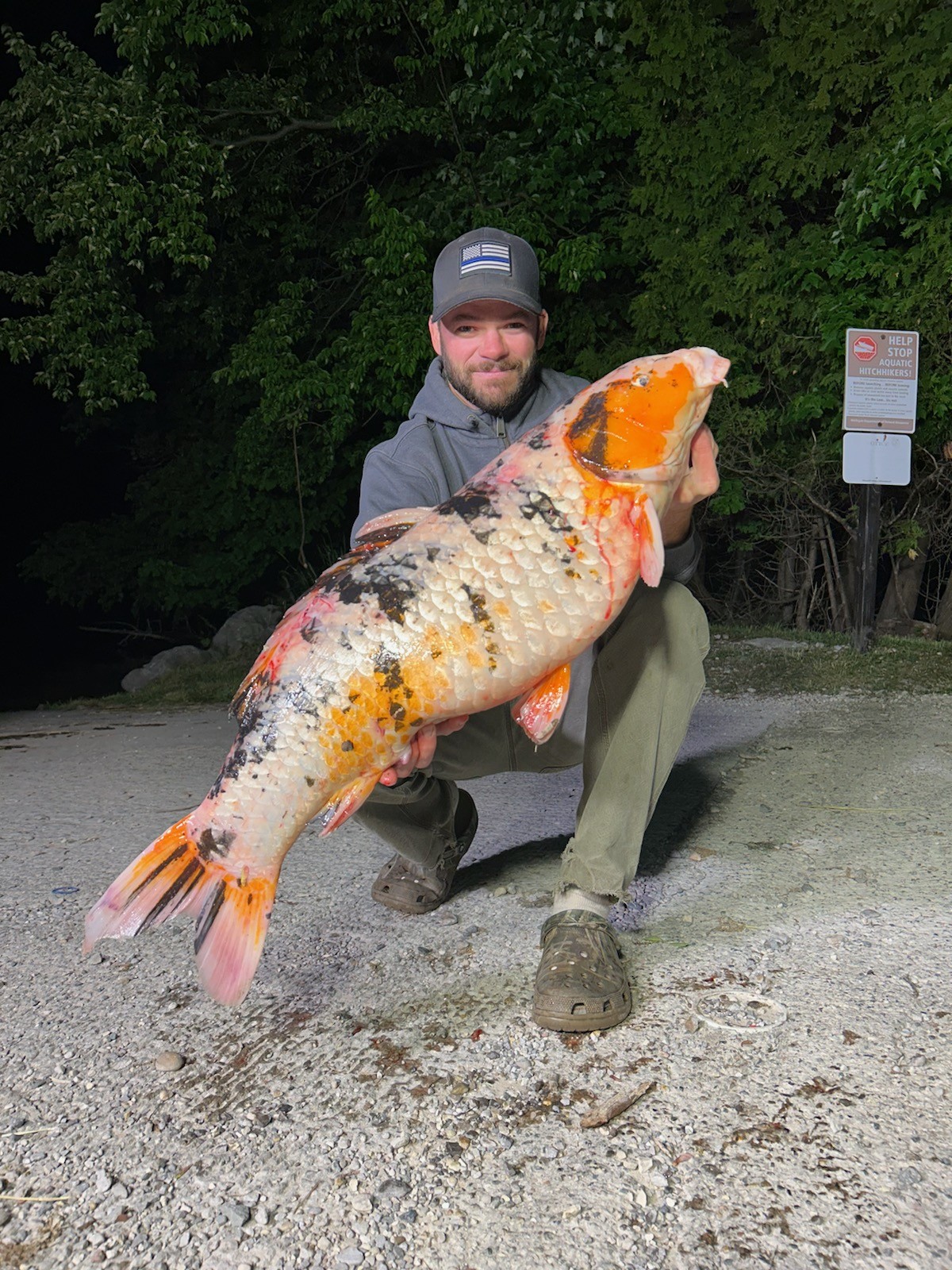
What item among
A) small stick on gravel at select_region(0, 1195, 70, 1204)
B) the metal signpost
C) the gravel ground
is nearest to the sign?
the metal signpost

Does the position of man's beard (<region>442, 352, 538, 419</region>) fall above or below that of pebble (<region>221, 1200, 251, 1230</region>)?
above

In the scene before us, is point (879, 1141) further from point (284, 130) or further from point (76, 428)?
point (76, 428)

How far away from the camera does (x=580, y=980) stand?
6.92 feet

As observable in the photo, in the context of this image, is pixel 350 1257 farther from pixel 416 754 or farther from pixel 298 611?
pixel 298 611

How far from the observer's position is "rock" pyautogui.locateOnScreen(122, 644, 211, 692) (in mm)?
10609

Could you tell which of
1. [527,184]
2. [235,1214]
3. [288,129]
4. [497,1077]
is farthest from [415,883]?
[288,129]

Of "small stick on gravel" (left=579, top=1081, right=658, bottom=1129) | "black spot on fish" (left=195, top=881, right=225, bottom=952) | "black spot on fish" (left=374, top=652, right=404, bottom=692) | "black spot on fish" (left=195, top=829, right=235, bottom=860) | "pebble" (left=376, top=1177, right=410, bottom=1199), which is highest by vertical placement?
"black spot on fish" (left=374, top=652, right=404, bottom=692)

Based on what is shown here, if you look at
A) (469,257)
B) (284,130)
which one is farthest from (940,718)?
(284,130)

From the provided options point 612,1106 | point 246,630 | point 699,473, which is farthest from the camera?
point 246,630

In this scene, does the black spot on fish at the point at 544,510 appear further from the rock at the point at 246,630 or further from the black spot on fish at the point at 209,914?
the rock at the point at 246,630

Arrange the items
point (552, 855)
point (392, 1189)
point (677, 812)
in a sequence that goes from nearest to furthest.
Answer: point (392, 1189) → point (552, 855) → point (677, 812)

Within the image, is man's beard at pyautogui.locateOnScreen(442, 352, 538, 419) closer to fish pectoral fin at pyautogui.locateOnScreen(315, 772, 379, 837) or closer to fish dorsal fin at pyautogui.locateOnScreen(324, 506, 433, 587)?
fish dorsal fin at pyautogui.locateOnScreen(324, 506, 433, 587)

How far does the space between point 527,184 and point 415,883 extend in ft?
27.9

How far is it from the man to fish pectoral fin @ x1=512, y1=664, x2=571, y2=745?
186 millimetres
